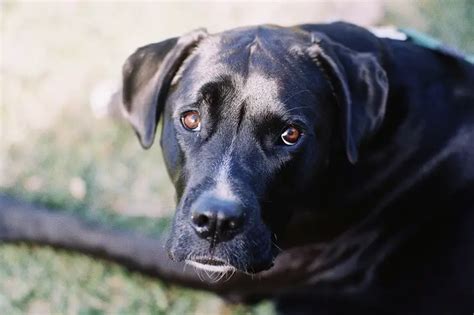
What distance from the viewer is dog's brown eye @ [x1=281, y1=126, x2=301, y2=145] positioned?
9.92ft

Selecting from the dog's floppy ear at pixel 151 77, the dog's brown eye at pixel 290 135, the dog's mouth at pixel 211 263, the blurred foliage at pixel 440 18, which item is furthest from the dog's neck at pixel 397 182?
the blurred foliage at pixel 440 18

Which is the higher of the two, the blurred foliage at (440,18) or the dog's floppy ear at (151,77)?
the dog's floppy ear at (151,77)

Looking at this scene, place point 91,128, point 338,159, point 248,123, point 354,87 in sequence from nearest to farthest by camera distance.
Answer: point 248,123 < point 354,87 < point 338,159 < point 91,128

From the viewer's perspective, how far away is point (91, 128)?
503 cm

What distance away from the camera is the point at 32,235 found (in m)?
4.12

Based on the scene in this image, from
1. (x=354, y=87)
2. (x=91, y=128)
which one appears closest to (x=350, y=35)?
(x=354, y=87)

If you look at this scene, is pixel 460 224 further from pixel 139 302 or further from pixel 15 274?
pixel 15 274

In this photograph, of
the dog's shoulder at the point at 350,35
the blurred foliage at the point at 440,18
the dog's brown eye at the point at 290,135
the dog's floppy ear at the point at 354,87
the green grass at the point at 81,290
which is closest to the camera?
the dog's brown eye at the point at 290,135

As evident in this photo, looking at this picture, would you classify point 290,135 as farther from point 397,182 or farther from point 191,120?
point 397,182

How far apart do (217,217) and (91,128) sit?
8.02 feet

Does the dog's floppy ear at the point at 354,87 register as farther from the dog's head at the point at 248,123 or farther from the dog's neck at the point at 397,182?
the dog's neck at the point at 397,182

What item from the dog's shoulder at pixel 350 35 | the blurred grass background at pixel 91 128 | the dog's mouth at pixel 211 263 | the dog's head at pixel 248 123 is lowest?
the blurred grass background at pixel 91 128

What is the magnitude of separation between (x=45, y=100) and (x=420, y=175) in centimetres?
282

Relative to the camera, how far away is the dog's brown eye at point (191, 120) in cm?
306
